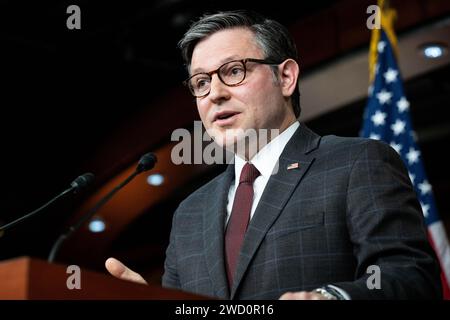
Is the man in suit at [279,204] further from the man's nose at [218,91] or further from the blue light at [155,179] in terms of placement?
the blue light at [155,179]

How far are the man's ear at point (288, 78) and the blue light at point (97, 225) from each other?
15.2 feet

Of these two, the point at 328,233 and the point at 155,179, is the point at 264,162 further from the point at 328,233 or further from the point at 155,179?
the point at 155,179

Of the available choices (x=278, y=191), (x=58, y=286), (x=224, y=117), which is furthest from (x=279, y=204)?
(x=58, y=286)

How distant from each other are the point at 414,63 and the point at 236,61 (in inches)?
Result: 120

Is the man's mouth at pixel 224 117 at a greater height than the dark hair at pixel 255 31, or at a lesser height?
lesser

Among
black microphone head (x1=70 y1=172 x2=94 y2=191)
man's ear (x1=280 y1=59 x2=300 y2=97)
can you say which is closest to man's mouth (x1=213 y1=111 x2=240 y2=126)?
man's ear (x1=280 y1=59 x2=300 y2=97)

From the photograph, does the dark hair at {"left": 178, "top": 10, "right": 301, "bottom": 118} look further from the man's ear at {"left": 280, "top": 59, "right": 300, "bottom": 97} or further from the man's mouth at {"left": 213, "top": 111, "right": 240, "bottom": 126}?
the man's mouth at {"left": 213, "top": 111, "right": 240, "bottom": 126}

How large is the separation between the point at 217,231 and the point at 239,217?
6 cm

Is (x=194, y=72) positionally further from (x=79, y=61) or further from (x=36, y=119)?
(x=36, y=119)

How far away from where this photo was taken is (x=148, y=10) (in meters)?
4.84

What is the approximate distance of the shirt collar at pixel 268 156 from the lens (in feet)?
5.79

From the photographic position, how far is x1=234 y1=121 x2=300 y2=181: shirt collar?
176 centimetres

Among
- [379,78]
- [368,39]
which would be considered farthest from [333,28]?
[379,78]

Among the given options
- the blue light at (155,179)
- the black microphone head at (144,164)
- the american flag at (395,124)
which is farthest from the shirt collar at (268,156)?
the blue light at (155,179)
